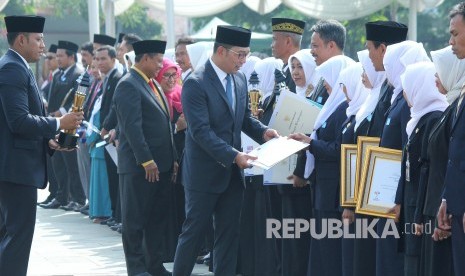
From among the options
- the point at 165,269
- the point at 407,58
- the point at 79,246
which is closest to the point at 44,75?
the point at 79,246

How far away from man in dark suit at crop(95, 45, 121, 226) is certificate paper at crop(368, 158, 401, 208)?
5.90 m

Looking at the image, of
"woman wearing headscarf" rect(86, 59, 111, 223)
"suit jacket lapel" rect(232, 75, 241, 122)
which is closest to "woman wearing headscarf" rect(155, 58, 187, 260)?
"suit jacket lapel" rect(232, 75, 241, 122)

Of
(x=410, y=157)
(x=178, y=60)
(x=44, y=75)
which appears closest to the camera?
(x=410, y=157)

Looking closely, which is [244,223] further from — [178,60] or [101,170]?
[101,170]

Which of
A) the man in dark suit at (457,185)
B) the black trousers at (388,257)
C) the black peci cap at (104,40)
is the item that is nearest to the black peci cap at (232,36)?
the black trousers at (388,257)

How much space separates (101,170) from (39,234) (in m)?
1.27

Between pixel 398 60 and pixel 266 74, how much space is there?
9.08 feet

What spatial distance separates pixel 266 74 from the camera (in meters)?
10.2

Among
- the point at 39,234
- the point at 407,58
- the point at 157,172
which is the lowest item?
the point at 39,234

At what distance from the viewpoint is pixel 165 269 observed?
1009 centimetres

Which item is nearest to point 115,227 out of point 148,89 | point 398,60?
point 148,89

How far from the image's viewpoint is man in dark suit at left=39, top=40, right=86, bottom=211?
1530 cm

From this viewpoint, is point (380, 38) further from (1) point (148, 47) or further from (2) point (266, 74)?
(1) point (148, 47)

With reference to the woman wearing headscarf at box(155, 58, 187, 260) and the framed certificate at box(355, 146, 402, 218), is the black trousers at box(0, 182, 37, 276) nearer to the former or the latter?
the framed certificate at box(355, 146, 402, 218)
